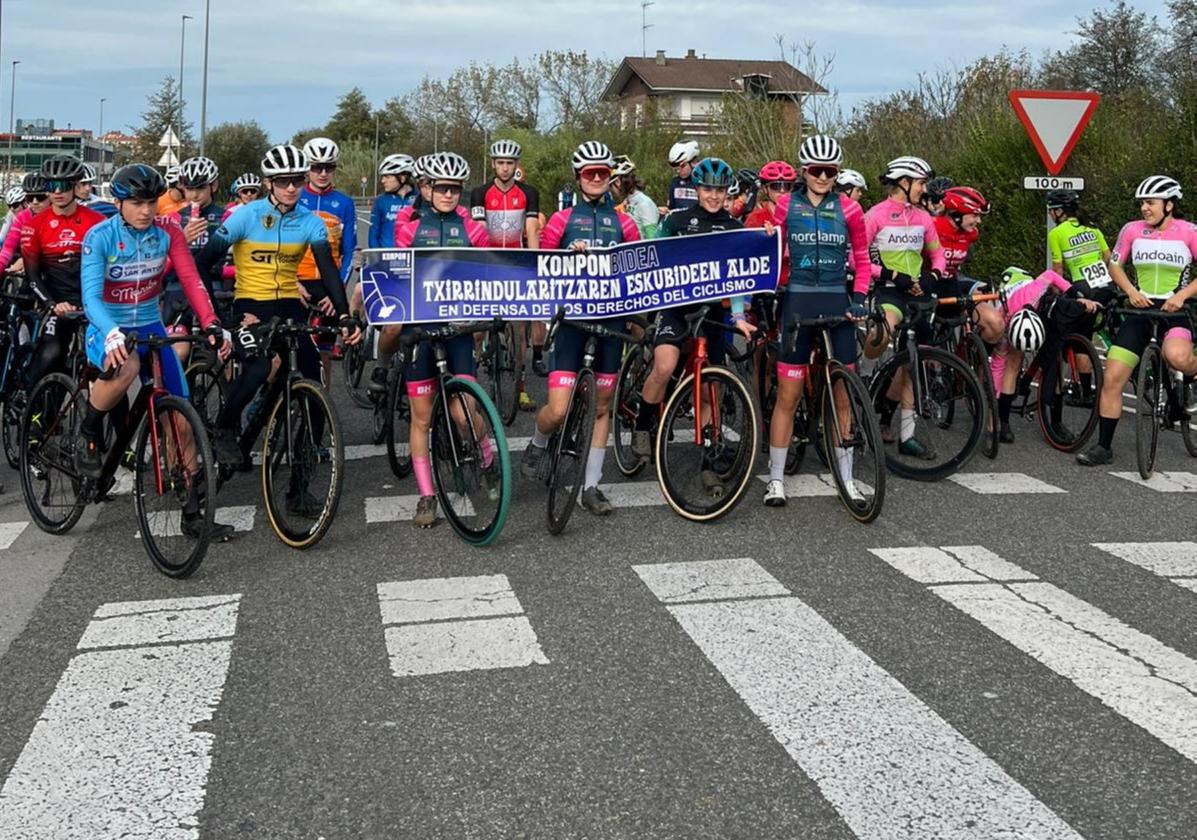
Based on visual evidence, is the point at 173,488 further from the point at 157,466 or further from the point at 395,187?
the point at 395,187

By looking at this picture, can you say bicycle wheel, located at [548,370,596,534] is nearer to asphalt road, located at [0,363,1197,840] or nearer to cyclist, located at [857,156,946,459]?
asphalt road, located at [0,363,1197,840]

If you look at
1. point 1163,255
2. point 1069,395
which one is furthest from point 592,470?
point 1163,255

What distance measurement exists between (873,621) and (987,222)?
1577 cm

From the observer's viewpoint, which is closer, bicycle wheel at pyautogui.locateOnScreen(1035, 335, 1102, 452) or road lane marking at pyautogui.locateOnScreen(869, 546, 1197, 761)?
road lane marking at pyautogui.locateOnScreen(869, 546, 1197, 761)

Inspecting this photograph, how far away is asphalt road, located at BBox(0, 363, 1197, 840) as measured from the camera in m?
4.13

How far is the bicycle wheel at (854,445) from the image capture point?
25.2 ft

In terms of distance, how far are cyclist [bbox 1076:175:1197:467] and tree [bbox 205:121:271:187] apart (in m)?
83.0

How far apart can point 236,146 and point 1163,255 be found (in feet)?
287

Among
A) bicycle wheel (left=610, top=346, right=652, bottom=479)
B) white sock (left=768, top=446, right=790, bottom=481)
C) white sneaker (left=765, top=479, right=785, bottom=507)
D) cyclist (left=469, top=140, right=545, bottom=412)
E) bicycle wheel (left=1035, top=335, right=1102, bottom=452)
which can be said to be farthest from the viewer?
cyclist (left=469, top=140, right=545, bottom=412)

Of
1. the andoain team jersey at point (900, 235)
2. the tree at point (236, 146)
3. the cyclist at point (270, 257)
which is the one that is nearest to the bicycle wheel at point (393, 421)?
the cyclist at point (270, 257)

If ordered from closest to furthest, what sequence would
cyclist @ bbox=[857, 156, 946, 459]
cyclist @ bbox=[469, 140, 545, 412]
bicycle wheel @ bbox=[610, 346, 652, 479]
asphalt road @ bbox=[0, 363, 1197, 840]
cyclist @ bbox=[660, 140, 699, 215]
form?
asphalt road @ bbox=[0, 363, 1197, 840], bicycle wheel @ bbox=[610, 346, 652, 479], cyclist @ bbox=[857, 156, 946, 459], cyclist @ bbox=[469, 140, 545, 412], cyclist @ bbox=[660, 140, 699, 215]

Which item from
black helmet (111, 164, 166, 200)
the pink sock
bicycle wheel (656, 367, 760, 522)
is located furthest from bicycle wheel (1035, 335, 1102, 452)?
black helmet (111, 164, 166, 200)

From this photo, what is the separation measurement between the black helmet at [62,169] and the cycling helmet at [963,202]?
5.96 metres

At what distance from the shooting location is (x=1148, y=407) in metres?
9.41
